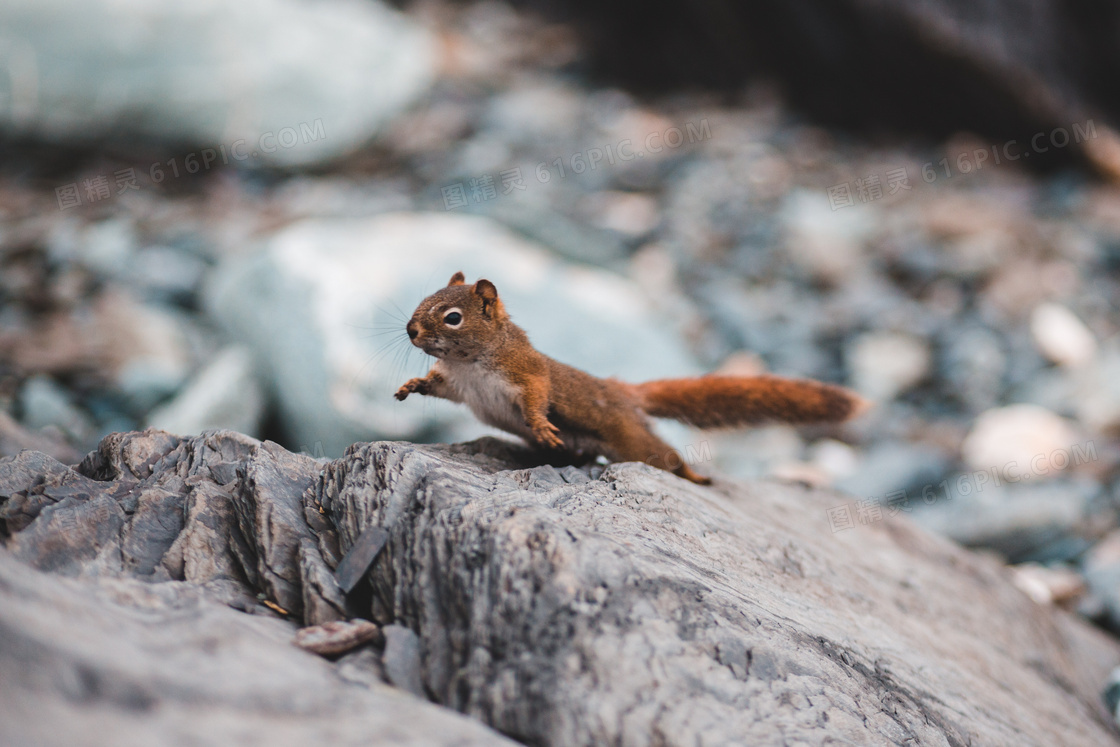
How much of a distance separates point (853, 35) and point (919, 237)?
8.98 feet

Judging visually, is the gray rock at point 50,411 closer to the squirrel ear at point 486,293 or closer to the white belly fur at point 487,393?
the white belly fur at point 487,393

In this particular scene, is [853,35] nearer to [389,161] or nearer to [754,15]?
[754,15]

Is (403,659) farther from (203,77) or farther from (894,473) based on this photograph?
(203,77)

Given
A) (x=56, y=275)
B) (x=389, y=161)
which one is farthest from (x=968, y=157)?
(x=56, y=275)

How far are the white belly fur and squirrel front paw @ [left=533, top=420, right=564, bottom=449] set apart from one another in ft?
0.41

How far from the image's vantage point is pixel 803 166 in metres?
8.62

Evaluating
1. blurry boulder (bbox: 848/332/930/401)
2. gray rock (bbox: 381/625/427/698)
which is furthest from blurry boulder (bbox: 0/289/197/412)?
blurry boulder (bbox: 848/332/930/401)

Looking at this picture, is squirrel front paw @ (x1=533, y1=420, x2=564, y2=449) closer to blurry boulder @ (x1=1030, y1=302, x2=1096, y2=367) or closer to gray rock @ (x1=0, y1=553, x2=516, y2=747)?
gray rock @ (x1=0, y1=553, x2=516, y2=747)

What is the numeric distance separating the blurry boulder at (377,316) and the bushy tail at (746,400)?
145 cm

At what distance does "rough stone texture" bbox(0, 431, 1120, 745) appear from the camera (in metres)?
1.33

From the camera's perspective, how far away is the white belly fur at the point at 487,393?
8.53 feet

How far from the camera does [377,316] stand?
459cm

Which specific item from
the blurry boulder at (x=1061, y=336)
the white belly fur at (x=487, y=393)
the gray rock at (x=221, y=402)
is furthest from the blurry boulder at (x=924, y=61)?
the white belly fur at (x=487, y=393)

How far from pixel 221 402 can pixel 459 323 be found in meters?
2.51
